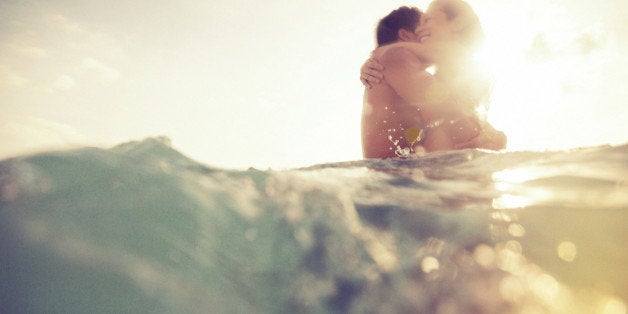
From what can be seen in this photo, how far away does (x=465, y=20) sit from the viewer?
4.61 m

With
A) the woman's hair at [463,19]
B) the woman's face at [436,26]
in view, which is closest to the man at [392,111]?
the woman's face at [436,26]

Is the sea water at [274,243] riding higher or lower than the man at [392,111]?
lower

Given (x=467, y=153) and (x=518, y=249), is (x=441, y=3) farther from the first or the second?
(x=518, y=249)

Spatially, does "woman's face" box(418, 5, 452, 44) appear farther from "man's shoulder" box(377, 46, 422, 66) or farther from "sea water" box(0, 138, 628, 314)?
"sea water" box(0, 138, 628, 314)

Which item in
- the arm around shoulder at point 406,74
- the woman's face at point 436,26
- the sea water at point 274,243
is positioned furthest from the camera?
the woman's face at point 436,26

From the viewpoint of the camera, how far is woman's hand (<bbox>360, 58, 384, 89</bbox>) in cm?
427

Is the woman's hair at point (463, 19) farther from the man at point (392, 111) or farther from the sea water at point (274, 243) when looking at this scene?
the sea water at point (274, 243)

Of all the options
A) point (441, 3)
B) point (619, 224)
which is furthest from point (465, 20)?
point (619, 224)

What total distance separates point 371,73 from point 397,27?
1162mm

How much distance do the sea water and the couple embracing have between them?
2155 mm

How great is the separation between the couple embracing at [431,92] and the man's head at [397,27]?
390 millimetres

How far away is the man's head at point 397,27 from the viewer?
16.6 feet

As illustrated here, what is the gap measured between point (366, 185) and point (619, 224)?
3.36 feet

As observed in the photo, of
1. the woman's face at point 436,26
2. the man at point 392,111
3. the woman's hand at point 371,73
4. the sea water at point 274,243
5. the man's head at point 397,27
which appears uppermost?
the man's head at point 397,27
